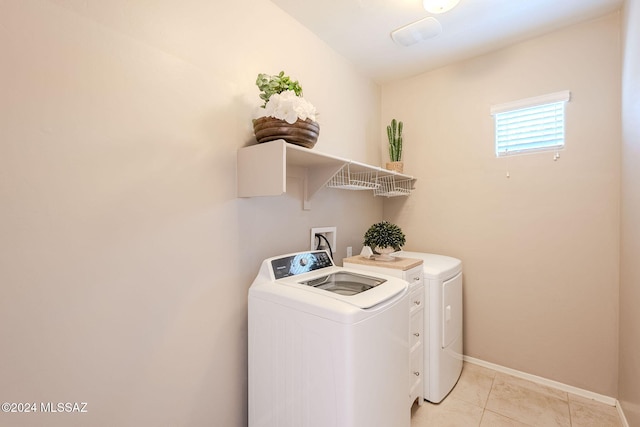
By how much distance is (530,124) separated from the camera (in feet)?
6.75

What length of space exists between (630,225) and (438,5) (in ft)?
5.44

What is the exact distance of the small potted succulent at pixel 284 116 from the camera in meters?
1.29

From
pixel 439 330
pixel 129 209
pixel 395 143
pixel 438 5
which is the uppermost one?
pixel 438 5

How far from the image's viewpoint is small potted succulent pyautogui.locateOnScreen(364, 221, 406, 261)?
1.83 m

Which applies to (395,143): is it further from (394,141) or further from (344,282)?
(344,282)

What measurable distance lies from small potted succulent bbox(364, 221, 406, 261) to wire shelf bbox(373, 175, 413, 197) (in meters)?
0.63

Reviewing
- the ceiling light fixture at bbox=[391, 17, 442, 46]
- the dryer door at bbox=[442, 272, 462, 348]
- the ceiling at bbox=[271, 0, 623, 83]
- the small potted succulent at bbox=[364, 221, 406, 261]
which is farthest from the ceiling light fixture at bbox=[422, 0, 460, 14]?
the dryer door at bbox=[442, 272, 462, 348]

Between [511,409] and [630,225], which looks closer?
[630,225]

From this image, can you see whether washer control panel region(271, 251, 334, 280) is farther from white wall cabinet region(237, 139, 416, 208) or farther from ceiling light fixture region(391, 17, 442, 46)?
ceiling light fixture region(391, 17, 442, 46)

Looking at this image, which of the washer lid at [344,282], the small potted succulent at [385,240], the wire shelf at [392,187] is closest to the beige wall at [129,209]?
the washer lid at [344,282]

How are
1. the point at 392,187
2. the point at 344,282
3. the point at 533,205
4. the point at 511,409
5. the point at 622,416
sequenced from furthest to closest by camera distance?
the point at 392,187
the point at 533,205
the point at 511,409
the point at 622,416
the point at 344,282

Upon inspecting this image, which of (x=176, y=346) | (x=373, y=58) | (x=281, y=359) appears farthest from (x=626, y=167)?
(x=176, y=346)

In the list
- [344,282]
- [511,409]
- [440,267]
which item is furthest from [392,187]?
[511,409]

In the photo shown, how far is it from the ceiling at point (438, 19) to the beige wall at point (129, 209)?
0.44 m
